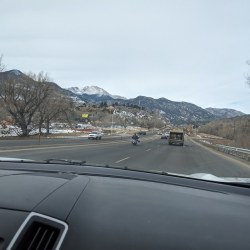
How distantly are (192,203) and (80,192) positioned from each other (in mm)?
576

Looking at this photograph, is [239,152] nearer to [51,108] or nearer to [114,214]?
[114,214]

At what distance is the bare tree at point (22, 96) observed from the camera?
68.7 m

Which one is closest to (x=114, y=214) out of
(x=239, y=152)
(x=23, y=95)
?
(x=239, y=152)

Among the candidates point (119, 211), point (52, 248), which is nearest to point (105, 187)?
point (119, 211)

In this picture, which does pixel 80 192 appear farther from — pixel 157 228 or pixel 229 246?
pixel 229 246

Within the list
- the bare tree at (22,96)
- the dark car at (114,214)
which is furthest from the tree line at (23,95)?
the dark car at (114,214)

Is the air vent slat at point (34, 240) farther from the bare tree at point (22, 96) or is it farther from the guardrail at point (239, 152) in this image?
the bare tree at point (22, 96)

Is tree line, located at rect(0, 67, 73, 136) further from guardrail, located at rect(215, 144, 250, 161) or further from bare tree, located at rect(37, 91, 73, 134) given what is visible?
Answer: guardrail, located at rect(215, 144, 250, 161)

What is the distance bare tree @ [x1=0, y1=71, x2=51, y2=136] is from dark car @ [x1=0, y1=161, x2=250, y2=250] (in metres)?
67.8

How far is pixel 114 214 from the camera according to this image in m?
2.10

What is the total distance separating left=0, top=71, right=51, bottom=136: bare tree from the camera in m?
68.7

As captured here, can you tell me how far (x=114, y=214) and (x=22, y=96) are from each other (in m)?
71.1

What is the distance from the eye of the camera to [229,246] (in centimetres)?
192

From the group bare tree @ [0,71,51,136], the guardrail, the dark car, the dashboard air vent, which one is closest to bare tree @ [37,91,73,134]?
bare tree @ [0,71,51,136]
